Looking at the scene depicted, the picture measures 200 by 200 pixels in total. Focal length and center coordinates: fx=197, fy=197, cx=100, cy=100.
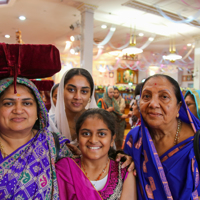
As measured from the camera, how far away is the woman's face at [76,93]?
189cm

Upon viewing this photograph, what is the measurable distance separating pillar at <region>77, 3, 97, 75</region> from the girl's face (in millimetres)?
5100

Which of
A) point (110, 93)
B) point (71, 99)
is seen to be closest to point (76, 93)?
point (71, 99)

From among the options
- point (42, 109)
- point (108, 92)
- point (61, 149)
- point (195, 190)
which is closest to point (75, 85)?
point (42, 109)

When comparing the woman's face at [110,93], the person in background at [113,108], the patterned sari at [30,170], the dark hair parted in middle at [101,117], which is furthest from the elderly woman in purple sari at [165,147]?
the woman's face at [110,93]

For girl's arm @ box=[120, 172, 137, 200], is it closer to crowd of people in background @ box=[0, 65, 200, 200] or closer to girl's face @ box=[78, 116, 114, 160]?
crowd of people in background @ box=[0, 65, 200, 200]

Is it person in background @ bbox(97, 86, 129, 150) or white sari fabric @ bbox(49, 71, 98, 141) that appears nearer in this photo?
white sari fabric @ bbox(49, 71, 98, 141)

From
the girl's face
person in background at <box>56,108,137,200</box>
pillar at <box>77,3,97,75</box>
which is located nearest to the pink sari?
person in background at <box>56,108,137,200</box>

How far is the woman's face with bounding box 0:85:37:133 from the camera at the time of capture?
4.20 feet

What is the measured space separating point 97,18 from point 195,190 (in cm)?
704

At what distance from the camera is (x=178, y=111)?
150cm

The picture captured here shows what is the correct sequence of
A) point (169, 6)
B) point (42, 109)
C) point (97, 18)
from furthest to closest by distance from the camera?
point (97, 18)
point (169, 6)
point (42, 109)

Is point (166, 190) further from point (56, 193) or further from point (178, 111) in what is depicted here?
point (56, 193)

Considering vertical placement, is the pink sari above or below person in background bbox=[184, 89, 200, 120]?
below

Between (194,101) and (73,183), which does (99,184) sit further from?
(194,101)
